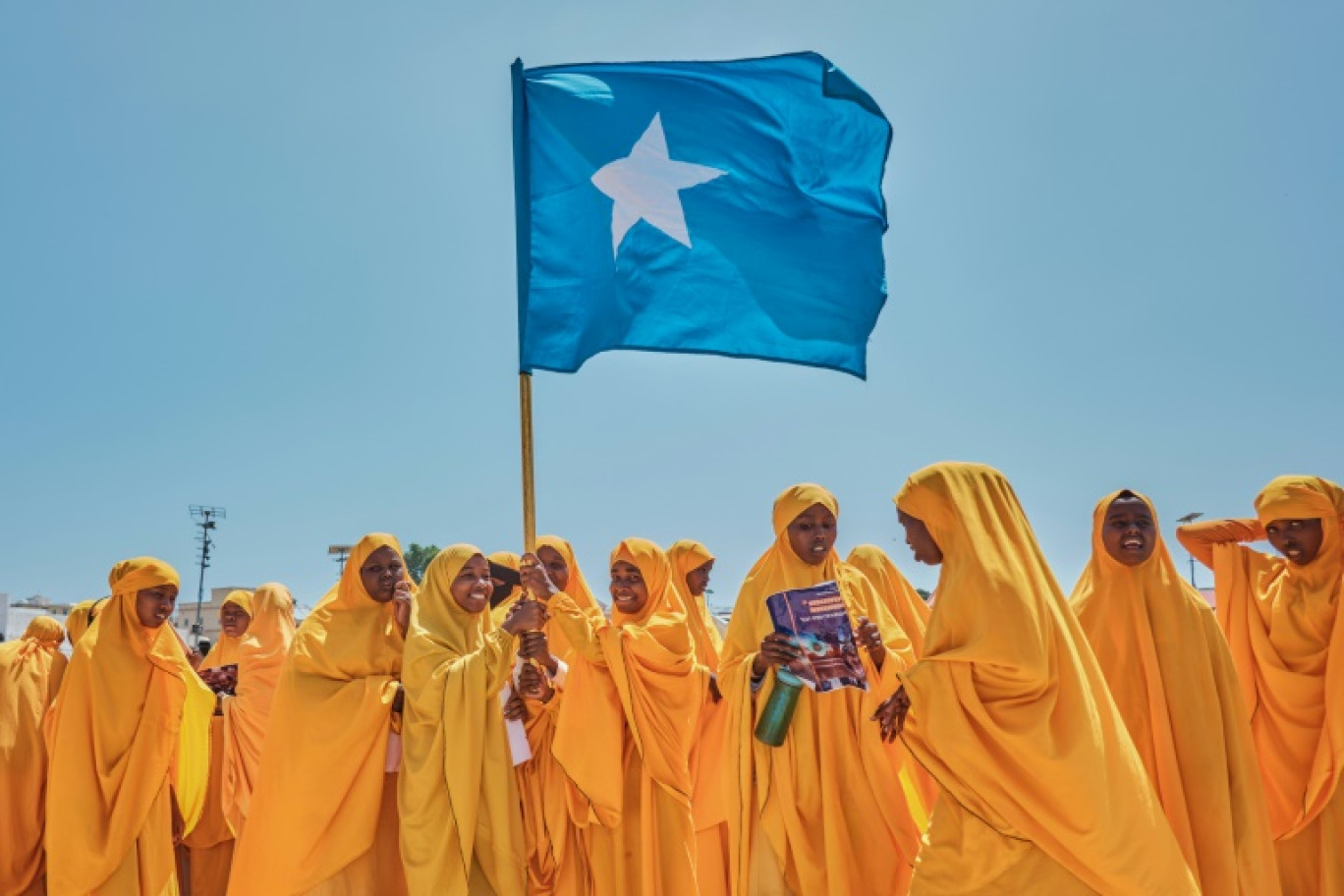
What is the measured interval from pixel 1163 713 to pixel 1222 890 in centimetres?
73

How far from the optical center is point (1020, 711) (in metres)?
3.80

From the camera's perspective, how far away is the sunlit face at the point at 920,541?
423cm

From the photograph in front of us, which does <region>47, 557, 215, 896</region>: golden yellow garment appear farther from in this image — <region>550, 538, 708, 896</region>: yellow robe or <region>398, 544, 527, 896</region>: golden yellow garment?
<region>550, 538, 708, 896</region>: yellow robe

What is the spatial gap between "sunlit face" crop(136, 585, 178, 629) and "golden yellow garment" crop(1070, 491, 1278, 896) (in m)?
5.07

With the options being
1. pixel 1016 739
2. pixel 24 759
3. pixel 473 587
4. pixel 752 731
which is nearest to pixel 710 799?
pixel 752 731

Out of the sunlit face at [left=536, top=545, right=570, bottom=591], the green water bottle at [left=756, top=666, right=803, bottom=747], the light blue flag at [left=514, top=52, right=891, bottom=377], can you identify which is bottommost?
the green water bottle at [left=756, top=666, right=803, bottom=747]

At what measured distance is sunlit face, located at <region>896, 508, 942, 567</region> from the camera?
4.23m

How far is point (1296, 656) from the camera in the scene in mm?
5574

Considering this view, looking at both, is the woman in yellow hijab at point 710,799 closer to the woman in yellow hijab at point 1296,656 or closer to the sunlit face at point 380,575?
the sunlit face at point 380,575

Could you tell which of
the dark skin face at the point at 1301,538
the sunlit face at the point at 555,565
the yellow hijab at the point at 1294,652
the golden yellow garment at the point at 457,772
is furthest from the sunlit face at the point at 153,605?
the dark skin face at the point at 1301,538

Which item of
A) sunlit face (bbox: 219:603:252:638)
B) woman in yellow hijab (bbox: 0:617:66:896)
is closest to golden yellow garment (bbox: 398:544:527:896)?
woman in yellow hijab (bbox: 0:617:66:896)

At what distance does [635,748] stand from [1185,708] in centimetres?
298

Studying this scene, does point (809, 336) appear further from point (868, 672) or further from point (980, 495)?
point (980, 495)

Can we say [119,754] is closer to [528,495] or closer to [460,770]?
[460,770]
